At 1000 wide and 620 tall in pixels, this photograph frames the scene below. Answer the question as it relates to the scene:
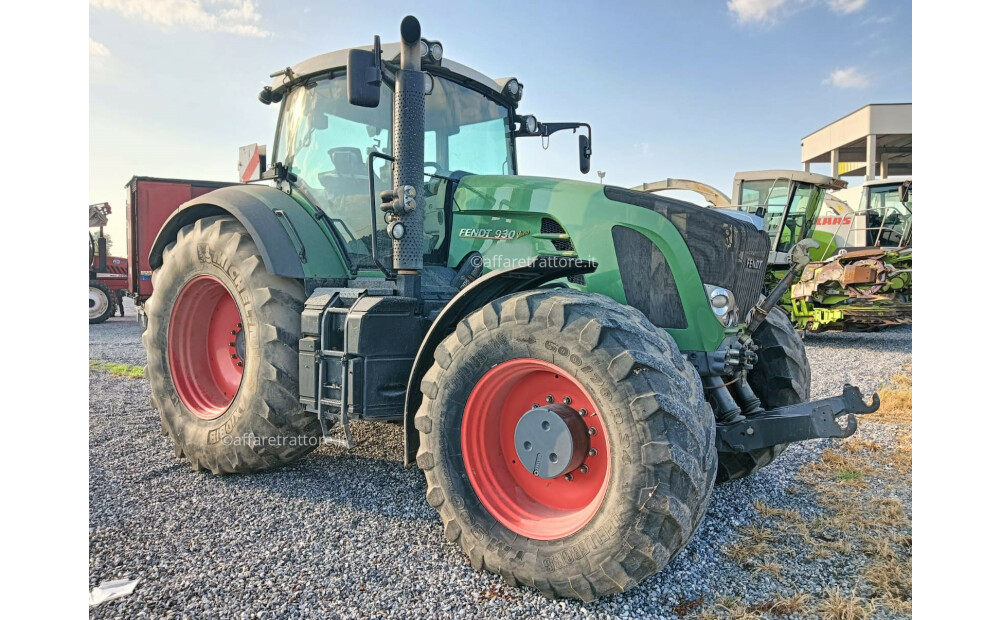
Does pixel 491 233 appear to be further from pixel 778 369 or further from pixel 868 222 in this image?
pixel 868 222

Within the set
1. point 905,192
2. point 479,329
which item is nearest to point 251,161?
point 479,329

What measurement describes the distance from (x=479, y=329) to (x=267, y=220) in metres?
1.91

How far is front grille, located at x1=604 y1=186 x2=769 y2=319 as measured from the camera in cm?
333

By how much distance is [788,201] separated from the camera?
12.4m

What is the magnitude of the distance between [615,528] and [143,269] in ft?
38.6

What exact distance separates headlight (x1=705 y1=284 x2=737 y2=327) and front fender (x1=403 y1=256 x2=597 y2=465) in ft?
2.17

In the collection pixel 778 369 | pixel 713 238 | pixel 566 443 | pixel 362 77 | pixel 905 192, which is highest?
pixel 905 192

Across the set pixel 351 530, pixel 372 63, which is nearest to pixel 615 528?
pixel 351 530

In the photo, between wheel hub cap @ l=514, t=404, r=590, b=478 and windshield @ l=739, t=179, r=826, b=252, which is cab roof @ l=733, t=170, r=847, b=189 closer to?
windshield @ l=739, t=179, r=826, b=252

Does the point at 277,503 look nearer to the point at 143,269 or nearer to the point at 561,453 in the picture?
the point at 561,453

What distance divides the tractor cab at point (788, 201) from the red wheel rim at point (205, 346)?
1011 cm

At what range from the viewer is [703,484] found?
2.53m

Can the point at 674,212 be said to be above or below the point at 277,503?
above

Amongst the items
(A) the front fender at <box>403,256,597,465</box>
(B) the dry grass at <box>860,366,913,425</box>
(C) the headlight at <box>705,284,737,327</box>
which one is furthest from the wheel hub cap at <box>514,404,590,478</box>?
(B) the dry grass at <box>860,366,913,425</box>
